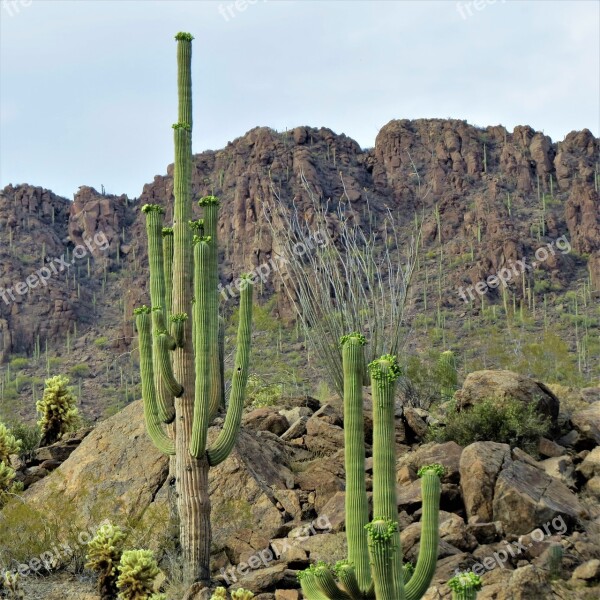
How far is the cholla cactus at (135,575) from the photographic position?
8.00m

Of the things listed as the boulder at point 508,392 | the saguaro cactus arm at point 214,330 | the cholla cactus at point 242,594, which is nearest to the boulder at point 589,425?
the boulder at point 508,392

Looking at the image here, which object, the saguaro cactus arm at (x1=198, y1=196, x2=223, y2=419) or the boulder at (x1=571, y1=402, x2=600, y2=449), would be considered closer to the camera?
the saguaro cactus arm at (x1=198, y1=196, x2=223, y2=419)

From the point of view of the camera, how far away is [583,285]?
143 ft

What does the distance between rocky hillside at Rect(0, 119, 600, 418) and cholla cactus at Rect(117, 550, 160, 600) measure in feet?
86.5

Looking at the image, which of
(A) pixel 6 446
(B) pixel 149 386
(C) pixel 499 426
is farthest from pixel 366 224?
(B) pixel 149 386

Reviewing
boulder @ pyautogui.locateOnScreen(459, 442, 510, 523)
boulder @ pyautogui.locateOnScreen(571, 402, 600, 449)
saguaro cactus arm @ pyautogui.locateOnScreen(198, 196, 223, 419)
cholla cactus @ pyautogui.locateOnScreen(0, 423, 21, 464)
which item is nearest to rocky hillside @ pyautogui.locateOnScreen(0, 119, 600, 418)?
boulder @ pyautogui.locateOnScreen(571, 402, 600, 449)

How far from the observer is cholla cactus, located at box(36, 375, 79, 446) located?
12.7 meters

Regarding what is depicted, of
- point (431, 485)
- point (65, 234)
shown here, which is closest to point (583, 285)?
point (65, 234)

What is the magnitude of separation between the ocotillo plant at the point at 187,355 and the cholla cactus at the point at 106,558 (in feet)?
2.10

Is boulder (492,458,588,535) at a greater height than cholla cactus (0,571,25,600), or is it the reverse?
boulder (492,458,588,535)

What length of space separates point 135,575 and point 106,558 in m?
0.59

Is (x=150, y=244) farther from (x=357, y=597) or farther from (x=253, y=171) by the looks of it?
(x=253, y=171)

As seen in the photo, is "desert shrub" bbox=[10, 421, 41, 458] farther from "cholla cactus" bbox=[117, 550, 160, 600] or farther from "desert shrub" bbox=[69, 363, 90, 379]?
"desert shrub" bbox=[69, 363, 90, 379]

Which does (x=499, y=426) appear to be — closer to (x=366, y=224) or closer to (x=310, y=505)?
(x=310, y=505)
